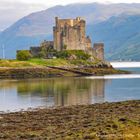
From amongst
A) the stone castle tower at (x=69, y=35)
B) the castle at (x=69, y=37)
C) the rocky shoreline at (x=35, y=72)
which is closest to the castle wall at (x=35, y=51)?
the castle at (x=69, y=37)

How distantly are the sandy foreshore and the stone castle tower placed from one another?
8614cm

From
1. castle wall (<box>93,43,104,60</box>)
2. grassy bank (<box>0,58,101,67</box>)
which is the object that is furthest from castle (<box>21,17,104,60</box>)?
grassy bank (<box>0,58,101,67</box>)

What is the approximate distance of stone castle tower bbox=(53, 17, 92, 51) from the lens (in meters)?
120

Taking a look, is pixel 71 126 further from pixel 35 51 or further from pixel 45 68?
pixel 35 51

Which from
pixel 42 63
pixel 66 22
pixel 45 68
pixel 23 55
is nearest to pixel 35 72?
pixel 45 68

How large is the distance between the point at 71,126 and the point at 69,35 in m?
95.3

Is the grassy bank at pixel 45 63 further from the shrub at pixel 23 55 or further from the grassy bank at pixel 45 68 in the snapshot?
the shrub at pixel 23 55

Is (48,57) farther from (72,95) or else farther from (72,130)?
(72,130)


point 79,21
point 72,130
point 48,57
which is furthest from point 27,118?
point 79,21

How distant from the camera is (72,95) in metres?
55.7

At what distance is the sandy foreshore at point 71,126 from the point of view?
23047 millimetres

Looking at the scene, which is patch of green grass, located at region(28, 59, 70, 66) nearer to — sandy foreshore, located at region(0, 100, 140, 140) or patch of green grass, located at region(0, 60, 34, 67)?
patch of green grass, located at region(0, 60, 34, 67)

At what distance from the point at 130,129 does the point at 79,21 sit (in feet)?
326

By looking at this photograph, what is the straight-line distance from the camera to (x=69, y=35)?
12150 cm
